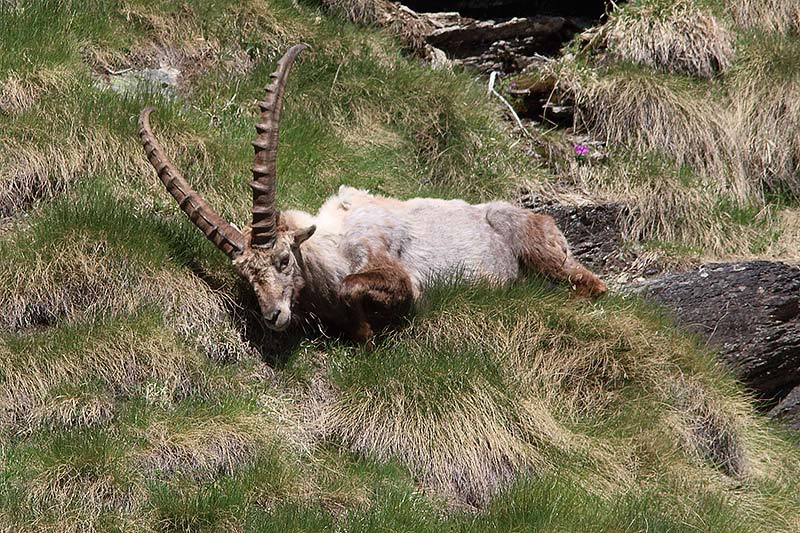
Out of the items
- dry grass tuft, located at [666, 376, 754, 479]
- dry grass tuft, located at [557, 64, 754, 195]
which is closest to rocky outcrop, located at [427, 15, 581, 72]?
dry grass tuft, located at [557, 64, 754, 195]

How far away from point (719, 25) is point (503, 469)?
817 cm

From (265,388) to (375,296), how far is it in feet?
3.81

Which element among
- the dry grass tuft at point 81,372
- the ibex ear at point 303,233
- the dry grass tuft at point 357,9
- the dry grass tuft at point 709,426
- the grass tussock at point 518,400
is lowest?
the dry grass tuft at point 709,426

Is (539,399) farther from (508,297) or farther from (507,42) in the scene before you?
(507,42)

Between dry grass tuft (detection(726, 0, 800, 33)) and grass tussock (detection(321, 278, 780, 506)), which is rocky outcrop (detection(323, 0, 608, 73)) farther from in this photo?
grass tussock (detection(321, 278, 780, 506))

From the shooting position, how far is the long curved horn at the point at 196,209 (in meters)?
8.80

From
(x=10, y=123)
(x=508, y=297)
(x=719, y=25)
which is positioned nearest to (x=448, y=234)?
(x=508, y=297)

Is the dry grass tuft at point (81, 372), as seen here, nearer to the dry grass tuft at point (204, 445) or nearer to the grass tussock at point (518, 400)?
the dry grass tuft at point (204, 445)

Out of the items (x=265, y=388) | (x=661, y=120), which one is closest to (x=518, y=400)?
(x=265, y=388)

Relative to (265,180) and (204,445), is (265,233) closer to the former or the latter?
(265,180)

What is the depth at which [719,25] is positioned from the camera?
14.3 m

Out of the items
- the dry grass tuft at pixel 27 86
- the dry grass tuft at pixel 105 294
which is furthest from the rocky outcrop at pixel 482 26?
the dry grass tuft at pixel 105 294

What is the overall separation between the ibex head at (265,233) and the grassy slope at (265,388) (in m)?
0.61

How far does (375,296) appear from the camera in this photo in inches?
355
